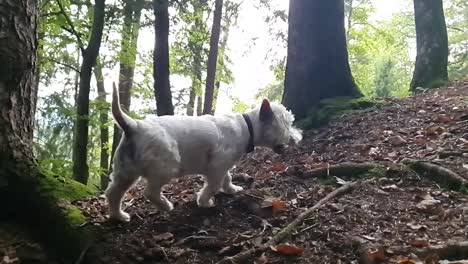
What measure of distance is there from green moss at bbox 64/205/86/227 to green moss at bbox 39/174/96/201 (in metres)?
0.17

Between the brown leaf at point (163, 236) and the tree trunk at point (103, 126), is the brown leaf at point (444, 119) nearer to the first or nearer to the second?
the brown leaf at point (163, 236)

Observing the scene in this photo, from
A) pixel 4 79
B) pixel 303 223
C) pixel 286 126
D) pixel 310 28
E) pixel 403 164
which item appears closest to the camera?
pixel 4 79

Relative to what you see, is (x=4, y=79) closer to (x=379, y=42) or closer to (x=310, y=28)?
(x=310, y=28)

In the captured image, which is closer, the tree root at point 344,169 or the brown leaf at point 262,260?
the brown leaf at point 262,260

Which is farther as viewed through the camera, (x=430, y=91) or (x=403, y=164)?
(x=430, y=91)

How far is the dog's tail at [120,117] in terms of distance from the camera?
164 inches

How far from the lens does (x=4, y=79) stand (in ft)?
12.9

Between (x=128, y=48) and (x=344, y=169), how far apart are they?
7.66 metres

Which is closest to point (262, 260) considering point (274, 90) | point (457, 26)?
point (274, 90)

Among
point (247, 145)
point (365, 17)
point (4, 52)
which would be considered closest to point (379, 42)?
point (365, 17)

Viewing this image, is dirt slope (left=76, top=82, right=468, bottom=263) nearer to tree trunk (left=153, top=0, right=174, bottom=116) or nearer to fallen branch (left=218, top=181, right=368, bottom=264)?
fallen branch (left=218, top=181, right=368, bottom=264)

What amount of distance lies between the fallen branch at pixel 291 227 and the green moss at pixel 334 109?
3.15m

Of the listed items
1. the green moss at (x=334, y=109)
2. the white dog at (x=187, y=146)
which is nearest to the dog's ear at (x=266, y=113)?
the white dog at (x=187, y=146)

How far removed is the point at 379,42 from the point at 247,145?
19903mm
